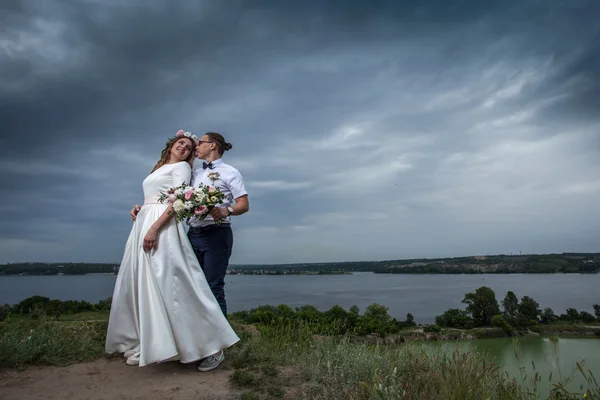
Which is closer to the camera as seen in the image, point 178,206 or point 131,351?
point 178,206

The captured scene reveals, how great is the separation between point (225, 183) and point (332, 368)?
207cm

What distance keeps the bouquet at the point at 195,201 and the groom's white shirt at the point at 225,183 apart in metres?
0.25

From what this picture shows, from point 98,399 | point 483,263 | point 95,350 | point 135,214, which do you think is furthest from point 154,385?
point 483,263

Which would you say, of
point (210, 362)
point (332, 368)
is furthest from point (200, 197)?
point (332, 368)

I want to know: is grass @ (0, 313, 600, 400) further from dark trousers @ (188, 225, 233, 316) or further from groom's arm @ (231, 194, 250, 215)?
groom's arm @ (231, 194, 250, 215)

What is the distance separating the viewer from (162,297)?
133 inches

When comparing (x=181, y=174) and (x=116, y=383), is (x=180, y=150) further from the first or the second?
(x=116, y=383)

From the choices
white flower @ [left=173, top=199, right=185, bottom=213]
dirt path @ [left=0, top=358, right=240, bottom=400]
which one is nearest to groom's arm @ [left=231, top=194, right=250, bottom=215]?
white flower @ [left=173, top=199, right=185, bottom=213]

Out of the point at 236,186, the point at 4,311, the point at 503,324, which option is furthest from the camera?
the point at 503,324

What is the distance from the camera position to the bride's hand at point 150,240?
3.49 metres

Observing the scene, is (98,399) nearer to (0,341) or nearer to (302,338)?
(0,341)

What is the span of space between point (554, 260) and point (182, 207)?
294ft

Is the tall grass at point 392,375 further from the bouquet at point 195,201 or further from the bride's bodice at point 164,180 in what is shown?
the bride's bodice at point 164,180

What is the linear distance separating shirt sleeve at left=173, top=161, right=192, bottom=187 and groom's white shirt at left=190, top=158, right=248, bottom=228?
0.43 ft
